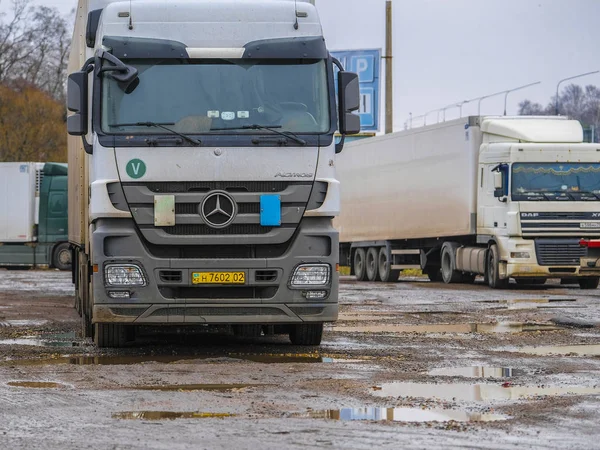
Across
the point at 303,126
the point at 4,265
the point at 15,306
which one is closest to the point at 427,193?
the point at 15,306

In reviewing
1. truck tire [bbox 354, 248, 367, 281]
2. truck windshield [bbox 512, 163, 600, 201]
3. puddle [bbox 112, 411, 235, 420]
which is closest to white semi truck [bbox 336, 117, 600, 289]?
truck windshield [bbox 512, 163, 600, 201]

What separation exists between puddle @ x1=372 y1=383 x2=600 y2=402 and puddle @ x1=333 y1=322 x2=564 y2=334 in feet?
18.4

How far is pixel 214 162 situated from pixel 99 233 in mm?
1272

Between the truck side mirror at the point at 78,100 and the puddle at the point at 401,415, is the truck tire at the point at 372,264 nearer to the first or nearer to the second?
the truck side mirror at the point at 78,100

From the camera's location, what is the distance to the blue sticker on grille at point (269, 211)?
12.1 meters

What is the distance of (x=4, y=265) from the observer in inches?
1671

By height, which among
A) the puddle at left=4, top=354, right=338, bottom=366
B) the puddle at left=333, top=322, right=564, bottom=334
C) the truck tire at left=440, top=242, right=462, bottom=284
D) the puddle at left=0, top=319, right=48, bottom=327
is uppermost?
the truck tire at left=440, top=242, right=462, bottom=284

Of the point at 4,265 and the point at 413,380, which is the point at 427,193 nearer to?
the point at 4,265

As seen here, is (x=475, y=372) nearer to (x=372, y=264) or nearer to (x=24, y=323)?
(x=24, y=323)

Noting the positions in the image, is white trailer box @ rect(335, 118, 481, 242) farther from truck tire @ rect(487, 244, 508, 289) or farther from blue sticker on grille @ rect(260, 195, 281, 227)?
blue sticker on grille @ rect(260, 195, 281, 227)

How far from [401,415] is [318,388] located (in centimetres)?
154

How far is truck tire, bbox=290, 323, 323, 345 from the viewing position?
43.4ft

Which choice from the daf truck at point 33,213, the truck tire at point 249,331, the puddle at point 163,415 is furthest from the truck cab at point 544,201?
the puddle at point 163,415

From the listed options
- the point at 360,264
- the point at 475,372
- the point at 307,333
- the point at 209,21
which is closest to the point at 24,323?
the point at 307,333
